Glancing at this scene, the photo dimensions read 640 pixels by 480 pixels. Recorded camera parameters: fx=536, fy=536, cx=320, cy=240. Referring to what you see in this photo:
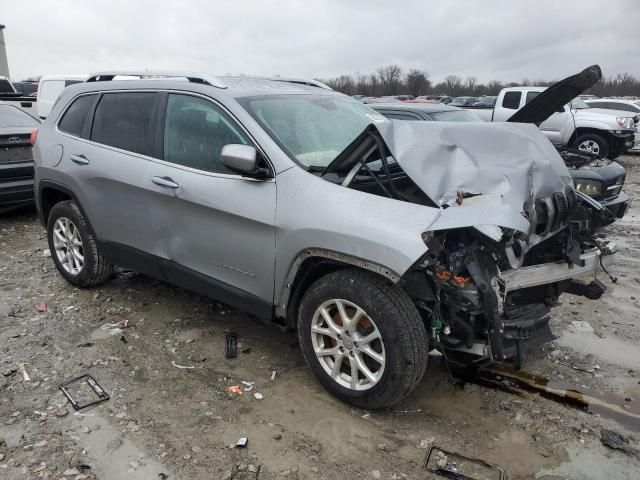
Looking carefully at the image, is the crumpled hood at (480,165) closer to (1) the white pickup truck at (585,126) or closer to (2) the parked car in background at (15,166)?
(2) the parked car in background at (15,166)

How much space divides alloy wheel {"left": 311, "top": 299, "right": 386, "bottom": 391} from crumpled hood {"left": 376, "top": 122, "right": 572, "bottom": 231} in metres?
0.79

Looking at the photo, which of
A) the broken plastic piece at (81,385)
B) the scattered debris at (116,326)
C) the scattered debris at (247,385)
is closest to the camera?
the broken plastic piece at (81,385)

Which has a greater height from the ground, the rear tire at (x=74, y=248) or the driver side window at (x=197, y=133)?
the driver side window at (x=197, y=133)

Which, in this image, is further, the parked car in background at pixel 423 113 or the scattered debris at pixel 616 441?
the parked car in background at pixel 423 113

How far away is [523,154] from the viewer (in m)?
3.38

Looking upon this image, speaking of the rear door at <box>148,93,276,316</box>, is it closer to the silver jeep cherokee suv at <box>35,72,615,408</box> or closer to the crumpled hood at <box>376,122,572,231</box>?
the silver jeep cherokee suv at <box>35,72,615,408</box>

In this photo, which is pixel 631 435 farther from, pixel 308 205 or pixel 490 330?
pixel 308 205

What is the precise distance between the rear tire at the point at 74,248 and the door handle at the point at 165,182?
46.8 inches

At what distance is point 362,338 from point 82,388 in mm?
1815

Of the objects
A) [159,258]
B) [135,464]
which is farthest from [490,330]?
[159,258]

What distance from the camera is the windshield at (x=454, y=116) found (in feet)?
26.7

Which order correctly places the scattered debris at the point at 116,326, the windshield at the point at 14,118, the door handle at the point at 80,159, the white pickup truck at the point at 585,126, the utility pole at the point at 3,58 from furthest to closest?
the utility pole at the point at 3,58 < the white pickup truck at the point at 585,126 < the windshield at the point at 14,118 < the door handle at the point at 80,159 < the scattered debris at the point at 116,326

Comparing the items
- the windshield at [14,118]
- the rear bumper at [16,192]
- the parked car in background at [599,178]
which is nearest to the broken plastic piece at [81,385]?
the rear bumper at [16,192]

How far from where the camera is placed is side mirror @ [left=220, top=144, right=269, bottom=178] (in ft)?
10.2
